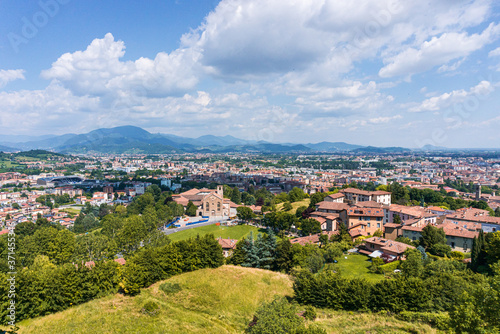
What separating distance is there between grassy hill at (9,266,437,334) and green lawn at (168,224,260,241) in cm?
2196

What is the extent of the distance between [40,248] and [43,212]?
2139 inches

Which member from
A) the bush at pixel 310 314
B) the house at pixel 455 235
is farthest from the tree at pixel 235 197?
the bush at pixel 310 314

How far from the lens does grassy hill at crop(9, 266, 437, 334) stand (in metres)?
19.9

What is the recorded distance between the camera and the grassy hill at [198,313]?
19891 millimetres

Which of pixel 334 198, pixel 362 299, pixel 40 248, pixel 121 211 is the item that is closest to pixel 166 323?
pixel 362 299

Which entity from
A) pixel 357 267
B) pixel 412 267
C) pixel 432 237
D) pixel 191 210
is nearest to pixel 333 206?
pixel 432 237

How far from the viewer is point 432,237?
124 feet

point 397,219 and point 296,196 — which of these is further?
point 296,196

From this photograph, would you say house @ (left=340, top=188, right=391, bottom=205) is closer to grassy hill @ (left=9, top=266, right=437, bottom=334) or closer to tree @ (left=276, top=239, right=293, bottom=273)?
tree @ (left=276, top=239, right=293, bottom=273)

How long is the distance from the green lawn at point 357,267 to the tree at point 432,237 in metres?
8.31

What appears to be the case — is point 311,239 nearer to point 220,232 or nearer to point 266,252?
point 266,252

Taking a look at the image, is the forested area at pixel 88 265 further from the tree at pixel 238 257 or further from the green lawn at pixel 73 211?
the green lawn at pixel 73 211

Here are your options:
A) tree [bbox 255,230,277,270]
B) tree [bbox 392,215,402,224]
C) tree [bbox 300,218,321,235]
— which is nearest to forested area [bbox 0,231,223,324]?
tree [bbox 255,230,277,270]

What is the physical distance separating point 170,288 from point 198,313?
4265 mm
